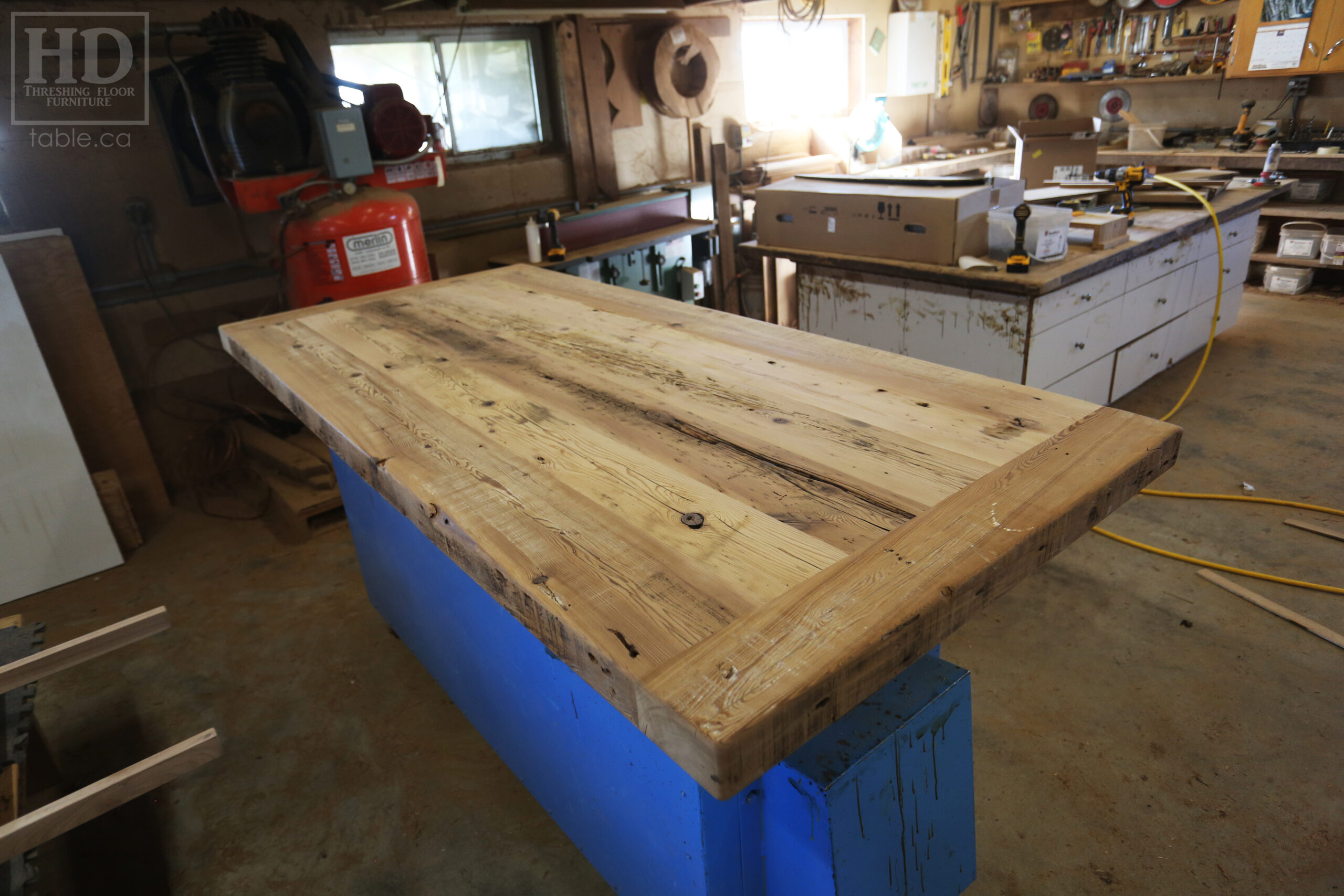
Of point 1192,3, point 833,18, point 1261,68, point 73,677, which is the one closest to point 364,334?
point 73,677

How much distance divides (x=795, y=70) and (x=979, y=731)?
498 cm

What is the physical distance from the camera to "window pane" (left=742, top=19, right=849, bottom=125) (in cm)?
523

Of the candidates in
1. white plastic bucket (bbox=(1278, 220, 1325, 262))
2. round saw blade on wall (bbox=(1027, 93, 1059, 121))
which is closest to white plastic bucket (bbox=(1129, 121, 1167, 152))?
round saw blade on wall (bbox=(1027, 93, 1059, 121))

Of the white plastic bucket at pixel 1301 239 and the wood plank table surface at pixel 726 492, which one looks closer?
the wood plank table surface at pixel 726 492

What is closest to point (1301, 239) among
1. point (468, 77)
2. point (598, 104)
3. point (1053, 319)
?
point (1053, 319)

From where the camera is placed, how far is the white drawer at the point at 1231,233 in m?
3.39

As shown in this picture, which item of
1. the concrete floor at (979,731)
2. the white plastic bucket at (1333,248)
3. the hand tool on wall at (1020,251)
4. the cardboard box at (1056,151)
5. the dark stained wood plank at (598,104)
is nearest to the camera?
the concrete floor at (979,731)

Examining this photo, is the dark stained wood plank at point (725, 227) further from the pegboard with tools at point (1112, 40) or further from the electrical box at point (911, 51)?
the pegboard with tools at point (1112, 40)

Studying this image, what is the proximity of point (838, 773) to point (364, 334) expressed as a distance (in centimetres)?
133

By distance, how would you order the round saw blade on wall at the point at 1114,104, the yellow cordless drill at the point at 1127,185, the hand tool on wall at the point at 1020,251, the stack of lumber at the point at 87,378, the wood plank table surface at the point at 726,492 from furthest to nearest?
the round saw blade on wall at the point at 1114,104 < the yellow cordless drill at the point at 1127,185 < the stack of lumber at the point at 87,378 < the hand tool on wall at the point at 1020,251 < the wood plank table surface at the point at 726,492

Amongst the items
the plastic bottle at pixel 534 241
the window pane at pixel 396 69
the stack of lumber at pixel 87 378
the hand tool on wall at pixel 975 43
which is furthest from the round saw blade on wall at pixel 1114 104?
the stack of lumber at pixel 87 378

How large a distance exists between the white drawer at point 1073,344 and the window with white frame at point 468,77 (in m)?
2.68

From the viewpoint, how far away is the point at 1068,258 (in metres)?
2.72

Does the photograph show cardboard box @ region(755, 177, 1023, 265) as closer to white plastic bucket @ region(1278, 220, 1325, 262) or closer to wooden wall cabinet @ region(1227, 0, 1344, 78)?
white plastic bucket @ region(1278, 220, 1325, 262)
